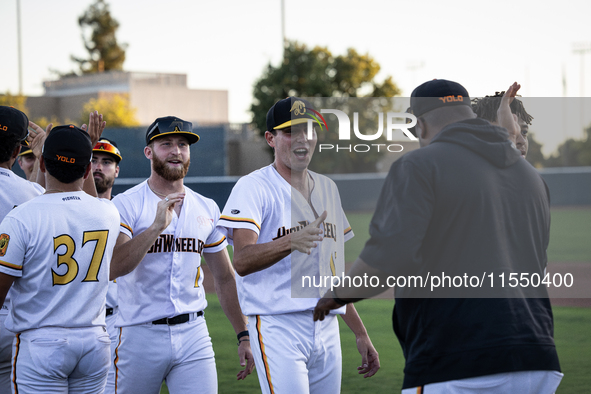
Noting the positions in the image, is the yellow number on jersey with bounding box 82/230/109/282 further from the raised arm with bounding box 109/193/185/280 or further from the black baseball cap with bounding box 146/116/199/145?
the black baseball cap with bounding box 146/116/199/145

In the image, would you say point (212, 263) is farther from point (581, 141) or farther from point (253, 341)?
point (581, 141)

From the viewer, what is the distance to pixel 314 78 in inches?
1347

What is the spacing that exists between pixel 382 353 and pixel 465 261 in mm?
4829

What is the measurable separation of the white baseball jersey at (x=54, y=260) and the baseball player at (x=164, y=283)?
0.43m

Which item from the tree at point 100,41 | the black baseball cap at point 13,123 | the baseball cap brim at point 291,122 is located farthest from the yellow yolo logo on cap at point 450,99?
the tree at point 100,41

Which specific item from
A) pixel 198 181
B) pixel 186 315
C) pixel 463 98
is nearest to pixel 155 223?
pixel 186 315

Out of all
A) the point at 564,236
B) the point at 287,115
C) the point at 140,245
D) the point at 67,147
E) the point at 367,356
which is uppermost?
the point at 287,115

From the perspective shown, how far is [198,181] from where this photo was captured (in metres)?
20.8

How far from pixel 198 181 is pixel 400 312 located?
18.8 m

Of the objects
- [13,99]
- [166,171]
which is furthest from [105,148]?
[13,99]

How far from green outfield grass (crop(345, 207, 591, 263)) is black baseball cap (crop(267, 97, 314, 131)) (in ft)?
36.5

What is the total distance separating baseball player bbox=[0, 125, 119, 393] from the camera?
282 centimetres

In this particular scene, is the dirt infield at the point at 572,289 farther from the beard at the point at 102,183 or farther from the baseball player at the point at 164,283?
the baseball player at the point at 164,283

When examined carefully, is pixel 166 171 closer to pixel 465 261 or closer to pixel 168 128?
pixel 168 128
